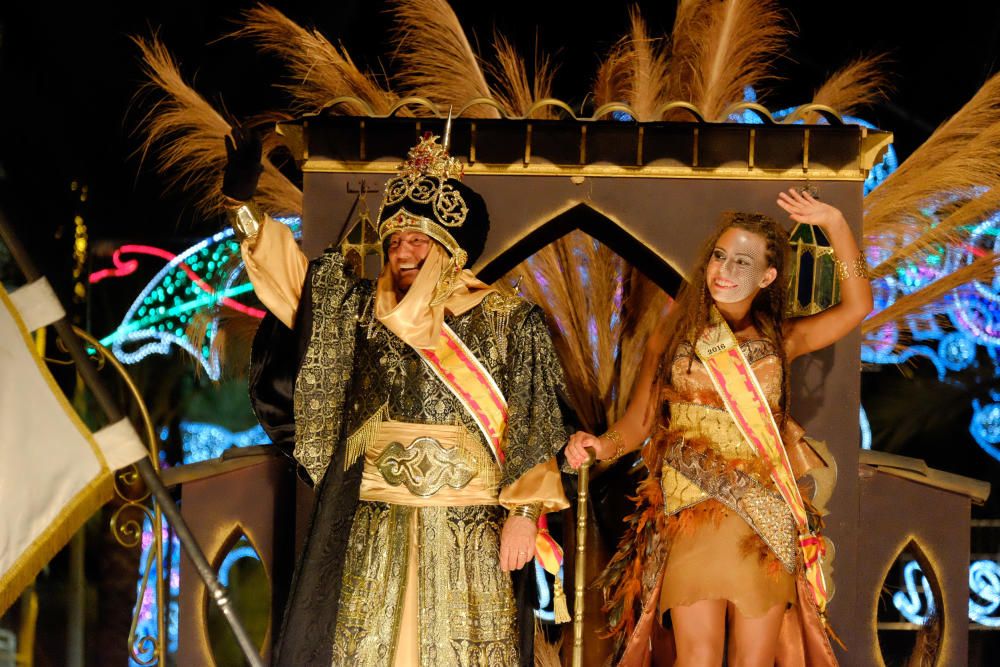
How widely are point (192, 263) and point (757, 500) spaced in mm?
3142

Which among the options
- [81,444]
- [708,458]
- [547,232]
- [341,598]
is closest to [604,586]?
[708,458]

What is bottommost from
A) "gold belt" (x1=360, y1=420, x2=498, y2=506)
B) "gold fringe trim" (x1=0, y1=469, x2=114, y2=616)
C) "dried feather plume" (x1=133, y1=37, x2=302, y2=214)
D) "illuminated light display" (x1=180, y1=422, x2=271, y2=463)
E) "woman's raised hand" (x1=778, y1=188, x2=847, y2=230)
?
"illuminated light display" (x1=180, y1=422, x2=271, y2=463)

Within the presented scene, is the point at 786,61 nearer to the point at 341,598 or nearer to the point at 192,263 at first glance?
the point at 192,263

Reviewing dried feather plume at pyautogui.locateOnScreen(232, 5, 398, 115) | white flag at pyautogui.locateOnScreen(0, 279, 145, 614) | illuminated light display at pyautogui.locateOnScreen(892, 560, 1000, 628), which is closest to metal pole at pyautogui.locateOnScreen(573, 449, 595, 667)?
white flag at pyautogui.locateOnScreen(0, 279, 145, 614)

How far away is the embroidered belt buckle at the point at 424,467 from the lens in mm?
3189

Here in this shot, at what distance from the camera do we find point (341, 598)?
3232 millimetres

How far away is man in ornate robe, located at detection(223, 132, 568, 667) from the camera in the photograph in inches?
125

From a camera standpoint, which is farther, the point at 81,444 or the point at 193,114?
the point at 193,114

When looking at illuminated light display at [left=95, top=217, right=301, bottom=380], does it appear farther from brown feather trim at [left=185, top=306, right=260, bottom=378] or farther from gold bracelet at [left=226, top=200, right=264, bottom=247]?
gold bracelet at [left=226, top=200, right=264, bottom=247]

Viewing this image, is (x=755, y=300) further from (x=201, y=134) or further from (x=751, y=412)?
(x=201, y=134)

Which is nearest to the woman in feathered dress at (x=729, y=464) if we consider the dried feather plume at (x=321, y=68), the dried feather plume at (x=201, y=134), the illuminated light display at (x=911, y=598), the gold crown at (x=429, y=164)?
the gold crown at (x=429, y=164)

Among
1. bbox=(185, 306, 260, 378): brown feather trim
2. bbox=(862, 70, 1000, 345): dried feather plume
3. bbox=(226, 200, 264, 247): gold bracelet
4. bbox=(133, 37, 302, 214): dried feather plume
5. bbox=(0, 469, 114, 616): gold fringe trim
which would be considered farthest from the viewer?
bbox=(185, 306, 260, 378): brown feather trim

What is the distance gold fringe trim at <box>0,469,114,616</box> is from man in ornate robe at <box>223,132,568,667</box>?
1.79 feet

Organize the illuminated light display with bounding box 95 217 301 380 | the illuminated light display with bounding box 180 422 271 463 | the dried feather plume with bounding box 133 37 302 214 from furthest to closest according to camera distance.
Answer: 1. the illuminated light display with bounding box 180 422 271 463
2. the illuminated light display with bounding box 95 217 301 380
3. the dried feather plume with bounding box 133 37 302 214
